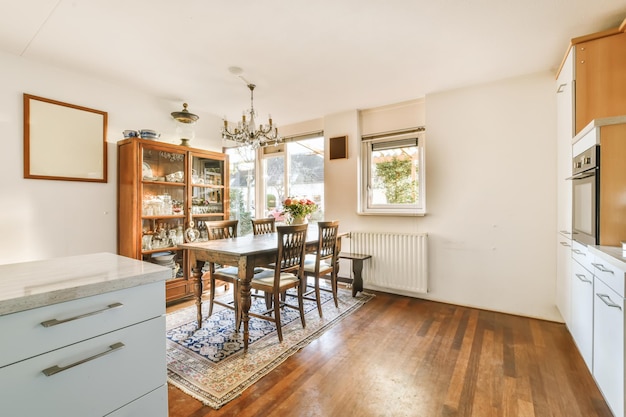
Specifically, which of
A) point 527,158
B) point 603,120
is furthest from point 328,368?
point 527,158

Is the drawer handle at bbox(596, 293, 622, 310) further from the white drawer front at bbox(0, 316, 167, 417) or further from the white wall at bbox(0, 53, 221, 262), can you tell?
the white wall at bbox(0, 53, 221, 262)

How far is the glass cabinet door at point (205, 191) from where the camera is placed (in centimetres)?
367

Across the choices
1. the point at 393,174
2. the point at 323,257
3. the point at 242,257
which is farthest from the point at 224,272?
the point at 393,174

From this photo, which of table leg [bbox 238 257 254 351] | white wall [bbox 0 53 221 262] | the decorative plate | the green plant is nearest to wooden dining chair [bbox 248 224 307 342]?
table leg [bbox 238 257 254 351]

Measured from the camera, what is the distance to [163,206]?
3.39m

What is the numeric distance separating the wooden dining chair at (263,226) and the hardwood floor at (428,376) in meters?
1.44

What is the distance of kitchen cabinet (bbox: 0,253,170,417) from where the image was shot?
0.84 metres

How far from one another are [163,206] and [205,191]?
576 mm

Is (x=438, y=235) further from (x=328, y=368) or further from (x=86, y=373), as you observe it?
(x=86, y=373)

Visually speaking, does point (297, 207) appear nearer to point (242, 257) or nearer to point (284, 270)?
point (284, 270)

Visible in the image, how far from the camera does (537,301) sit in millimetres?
2846

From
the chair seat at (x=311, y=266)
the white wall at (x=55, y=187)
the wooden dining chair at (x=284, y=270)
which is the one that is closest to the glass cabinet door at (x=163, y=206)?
the white wall at (x=55, y=187)

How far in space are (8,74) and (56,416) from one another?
9.62 ft

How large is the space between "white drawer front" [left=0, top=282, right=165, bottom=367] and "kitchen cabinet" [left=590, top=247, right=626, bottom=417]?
203 cm
